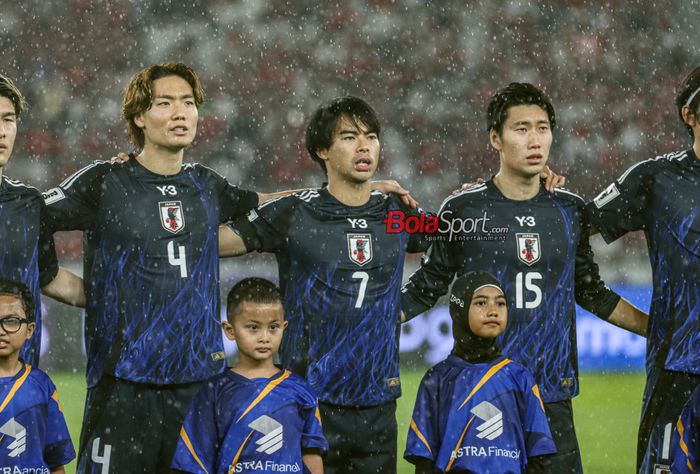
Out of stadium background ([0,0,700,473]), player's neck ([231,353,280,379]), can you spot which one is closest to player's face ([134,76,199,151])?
player's neck ([231,353,280,379])

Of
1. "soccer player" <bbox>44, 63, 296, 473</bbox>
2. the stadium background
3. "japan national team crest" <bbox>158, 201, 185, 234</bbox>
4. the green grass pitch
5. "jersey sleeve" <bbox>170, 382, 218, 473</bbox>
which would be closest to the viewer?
"jersey sleeve" <bbox>170, 382, 218, 473</bbox>

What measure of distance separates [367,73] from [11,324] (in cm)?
870

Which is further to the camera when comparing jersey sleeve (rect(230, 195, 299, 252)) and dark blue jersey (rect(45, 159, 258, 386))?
jersey sleeve (rect(230, 195, 299, 252))

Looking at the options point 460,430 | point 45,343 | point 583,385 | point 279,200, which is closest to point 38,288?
point 279,200

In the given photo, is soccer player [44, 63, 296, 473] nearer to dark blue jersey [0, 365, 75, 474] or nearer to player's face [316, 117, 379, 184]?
dark blue jersey [0, 365, 75, 474]

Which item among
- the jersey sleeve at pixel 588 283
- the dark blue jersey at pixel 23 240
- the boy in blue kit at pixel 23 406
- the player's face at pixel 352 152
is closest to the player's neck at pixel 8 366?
the boy in blue kit at pixel 23 406

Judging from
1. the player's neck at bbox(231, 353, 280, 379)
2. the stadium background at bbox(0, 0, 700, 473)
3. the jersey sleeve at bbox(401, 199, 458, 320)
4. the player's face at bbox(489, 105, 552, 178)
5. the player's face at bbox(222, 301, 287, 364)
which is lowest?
the player's neck at bbox(231, 353, 280, 379)

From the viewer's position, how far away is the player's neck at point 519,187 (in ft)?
13.6

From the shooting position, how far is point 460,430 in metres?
3.59

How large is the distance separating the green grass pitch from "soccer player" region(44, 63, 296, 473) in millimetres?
3789

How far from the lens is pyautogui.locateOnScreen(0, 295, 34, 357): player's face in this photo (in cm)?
351

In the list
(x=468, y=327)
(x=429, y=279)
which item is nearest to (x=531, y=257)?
(x=429, y=279)

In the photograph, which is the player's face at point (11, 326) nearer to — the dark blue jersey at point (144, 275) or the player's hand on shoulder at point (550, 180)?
the dark blue jersey at point (144, 275)

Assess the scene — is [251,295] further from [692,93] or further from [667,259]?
[692,93]
